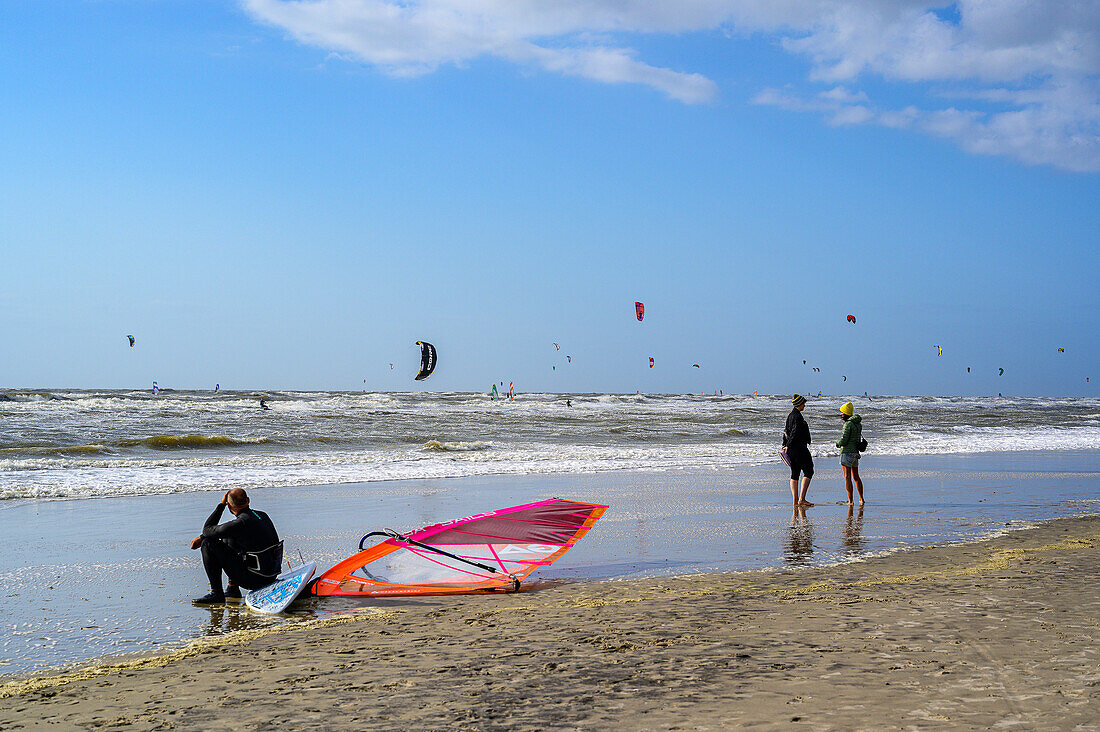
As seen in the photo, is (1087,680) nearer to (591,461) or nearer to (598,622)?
(598,622)

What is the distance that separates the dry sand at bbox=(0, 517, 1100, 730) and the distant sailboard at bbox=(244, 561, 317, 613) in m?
0.48

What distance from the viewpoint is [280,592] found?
217 inches

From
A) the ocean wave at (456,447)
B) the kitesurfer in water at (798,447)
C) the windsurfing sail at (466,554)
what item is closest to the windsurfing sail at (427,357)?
the ocean wave at (456,447)

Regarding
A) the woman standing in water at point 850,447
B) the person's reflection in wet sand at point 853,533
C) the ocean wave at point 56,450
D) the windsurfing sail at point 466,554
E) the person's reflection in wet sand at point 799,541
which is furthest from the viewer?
the ocean wave at point 56,450

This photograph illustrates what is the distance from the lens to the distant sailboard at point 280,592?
5352 mm

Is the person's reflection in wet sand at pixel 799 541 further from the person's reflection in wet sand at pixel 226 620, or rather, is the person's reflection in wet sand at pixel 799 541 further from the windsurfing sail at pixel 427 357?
the windsurfing sail at pixel 427 357

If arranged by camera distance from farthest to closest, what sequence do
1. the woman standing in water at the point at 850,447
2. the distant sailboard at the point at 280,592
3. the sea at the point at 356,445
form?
1. the sea at the point at 356,445
2. the woman standing in water at the point at 850,447
3. the distant sailboard at the point at 280,592

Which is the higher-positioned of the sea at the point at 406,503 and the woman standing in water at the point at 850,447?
the woman standing in water at the point at 850,447

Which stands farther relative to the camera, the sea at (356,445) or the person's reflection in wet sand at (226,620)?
the sea at (356,445)

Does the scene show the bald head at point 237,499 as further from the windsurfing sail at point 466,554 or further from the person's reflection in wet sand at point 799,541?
the person's reflection in wet sand at point 799,541

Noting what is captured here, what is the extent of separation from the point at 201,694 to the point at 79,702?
54 centimetres

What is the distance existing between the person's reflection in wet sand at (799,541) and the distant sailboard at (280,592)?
3.77 metres

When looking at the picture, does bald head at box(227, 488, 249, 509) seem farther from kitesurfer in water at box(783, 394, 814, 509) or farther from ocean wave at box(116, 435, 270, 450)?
ocean wave at box(116, 435, 270, 450)

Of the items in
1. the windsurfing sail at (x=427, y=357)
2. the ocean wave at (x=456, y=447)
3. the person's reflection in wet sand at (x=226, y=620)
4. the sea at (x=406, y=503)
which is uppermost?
the windsurfing sail at (x=427, y=357)
